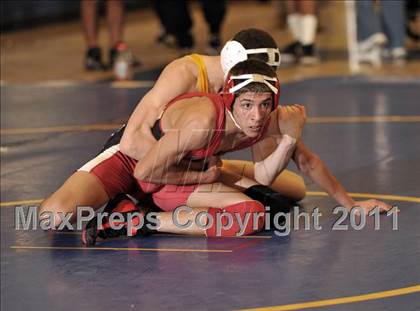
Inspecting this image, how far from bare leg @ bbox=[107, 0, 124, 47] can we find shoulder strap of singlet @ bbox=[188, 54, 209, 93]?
5.03 m

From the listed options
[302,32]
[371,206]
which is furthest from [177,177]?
[302,32]

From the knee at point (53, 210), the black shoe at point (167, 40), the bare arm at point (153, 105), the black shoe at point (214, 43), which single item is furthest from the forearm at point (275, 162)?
the black shoe at point (167, 40)

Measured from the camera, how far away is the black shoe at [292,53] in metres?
11.3

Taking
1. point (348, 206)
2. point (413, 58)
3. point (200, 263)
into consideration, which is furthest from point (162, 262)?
point (413, 58)

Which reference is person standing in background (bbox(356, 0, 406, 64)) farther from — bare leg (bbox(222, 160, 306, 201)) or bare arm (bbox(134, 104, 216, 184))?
bare arm (bbox(134, 104, 216, 184))

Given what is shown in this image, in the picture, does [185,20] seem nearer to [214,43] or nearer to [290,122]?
[214,43]

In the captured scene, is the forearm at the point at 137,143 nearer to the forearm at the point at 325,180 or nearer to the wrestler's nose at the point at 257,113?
the wrestler's nose at the point at 257,113

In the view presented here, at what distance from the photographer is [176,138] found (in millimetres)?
5336

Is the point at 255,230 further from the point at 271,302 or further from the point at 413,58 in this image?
the point at 413,58

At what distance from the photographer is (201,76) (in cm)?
588

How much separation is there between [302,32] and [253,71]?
5.88 metres

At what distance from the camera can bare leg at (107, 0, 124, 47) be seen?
10.9m

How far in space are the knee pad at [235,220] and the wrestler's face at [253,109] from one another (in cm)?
42

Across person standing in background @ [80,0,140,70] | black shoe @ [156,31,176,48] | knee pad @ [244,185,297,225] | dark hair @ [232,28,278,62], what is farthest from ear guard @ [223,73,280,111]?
black shoe @ [156,31,176,48]
